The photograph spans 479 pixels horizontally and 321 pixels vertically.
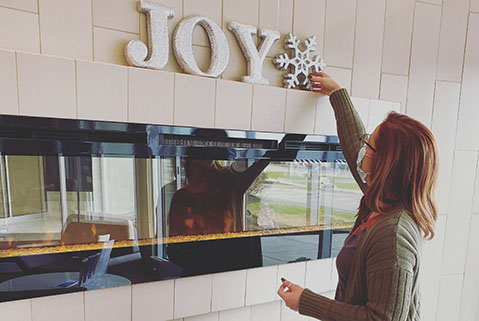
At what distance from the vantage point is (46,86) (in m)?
0.89

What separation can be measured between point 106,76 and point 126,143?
0.67 feet

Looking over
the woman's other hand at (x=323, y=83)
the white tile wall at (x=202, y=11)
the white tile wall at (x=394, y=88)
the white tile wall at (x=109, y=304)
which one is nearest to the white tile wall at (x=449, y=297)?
the white tile wall at (x=394, y=88)

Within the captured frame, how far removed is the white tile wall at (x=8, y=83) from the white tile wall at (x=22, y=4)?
13 cm

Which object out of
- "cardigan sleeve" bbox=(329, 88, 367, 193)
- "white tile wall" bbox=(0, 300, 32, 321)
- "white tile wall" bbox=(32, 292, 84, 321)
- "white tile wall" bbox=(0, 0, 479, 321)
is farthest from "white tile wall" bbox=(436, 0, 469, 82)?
"white tile wall" bbox=(0, 300, 32, 321)

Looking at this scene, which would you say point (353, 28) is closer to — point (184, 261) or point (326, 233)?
point (326, 233)

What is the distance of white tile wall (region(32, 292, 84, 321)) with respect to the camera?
950 mm

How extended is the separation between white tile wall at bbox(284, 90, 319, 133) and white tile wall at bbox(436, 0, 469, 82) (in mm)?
741

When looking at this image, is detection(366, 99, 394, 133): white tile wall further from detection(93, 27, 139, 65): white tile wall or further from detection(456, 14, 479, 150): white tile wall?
detection(93, 27, 139, 65): white tile wall

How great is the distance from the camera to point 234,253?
48.0 inches

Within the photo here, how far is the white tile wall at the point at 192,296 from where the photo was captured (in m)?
1.14

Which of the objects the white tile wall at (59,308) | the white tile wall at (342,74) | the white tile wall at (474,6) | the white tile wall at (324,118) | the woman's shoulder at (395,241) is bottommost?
the white tile wall at (59,308)

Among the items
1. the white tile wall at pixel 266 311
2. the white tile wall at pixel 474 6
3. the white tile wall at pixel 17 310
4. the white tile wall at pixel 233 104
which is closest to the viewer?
the white tile wall at pixel 17 310

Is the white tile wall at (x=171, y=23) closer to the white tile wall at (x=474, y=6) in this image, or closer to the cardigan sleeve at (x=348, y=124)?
the cardigan sleeve at (x=348, y=124)

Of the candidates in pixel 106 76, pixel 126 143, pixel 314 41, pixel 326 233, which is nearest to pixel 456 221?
pixel 326 233
